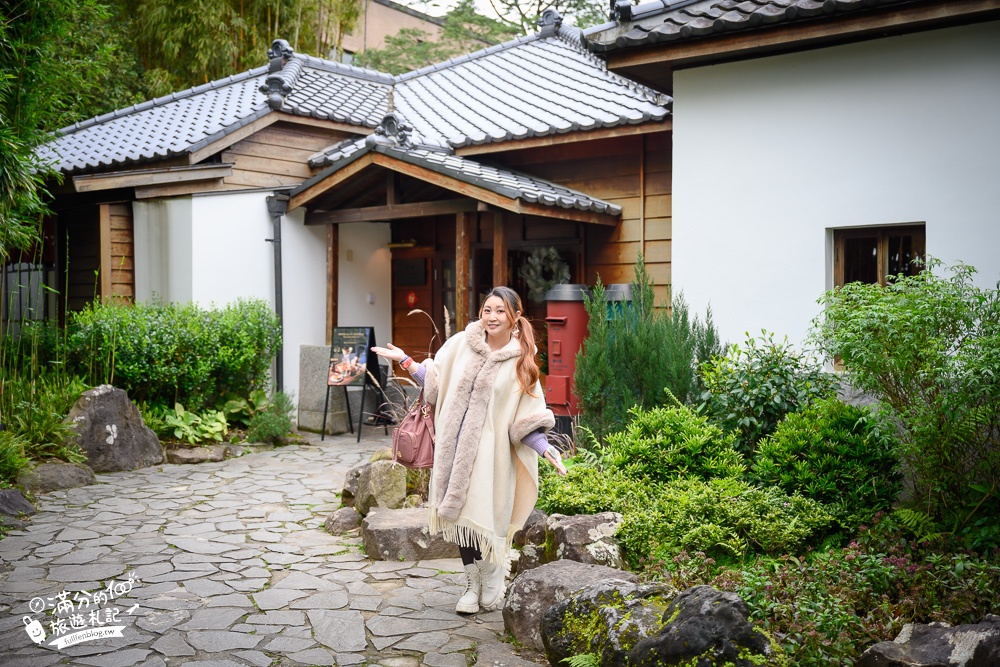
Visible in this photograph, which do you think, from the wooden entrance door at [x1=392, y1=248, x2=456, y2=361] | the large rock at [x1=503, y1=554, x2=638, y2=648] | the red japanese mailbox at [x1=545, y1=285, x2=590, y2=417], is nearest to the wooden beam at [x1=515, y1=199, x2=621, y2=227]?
the red japanese mailbox at [x1=545, y1=285, x2=590, y2=417]

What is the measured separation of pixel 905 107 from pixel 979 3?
0.98 metres

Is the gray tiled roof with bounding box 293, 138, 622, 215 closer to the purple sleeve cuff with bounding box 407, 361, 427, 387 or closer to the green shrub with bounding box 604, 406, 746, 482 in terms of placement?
the green shrub with bounding box 604, 406, 746, 482

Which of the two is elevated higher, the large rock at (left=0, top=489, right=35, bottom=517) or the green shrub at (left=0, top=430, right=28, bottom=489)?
the green shrub at (left=0, top=430, right=28, bottom=489)

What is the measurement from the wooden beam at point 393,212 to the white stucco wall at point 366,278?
881mm

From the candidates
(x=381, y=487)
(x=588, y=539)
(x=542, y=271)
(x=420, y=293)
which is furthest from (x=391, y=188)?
(x=588, y=539)

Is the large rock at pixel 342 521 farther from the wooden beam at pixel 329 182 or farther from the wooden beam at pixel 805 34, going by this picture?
the wooden beam at pixel 329 182

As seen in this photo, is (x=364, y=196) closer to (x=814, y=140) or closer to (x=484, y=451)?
(x=814, y=140)

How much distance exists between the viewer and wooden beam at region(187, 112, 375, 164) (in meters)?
11.1

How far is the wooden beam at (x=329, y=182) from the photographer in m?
10.4

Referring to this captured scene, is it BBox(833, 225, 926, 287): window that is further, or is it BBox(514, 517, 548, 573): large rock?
BBox(833, 225, 926, 287): window

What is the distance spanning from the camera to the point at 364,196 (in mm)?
11875

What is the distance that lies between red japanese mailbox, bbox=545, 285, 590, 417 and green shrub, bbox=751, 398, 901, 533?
3.37 m

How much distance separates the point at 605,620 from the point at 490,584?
4.09 ft

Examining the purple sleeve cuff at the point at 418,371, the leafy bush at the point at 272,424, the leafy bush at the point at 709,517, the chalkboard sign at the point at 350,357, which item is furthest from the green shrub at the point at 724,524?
the leafy bush at the point at 272,424
